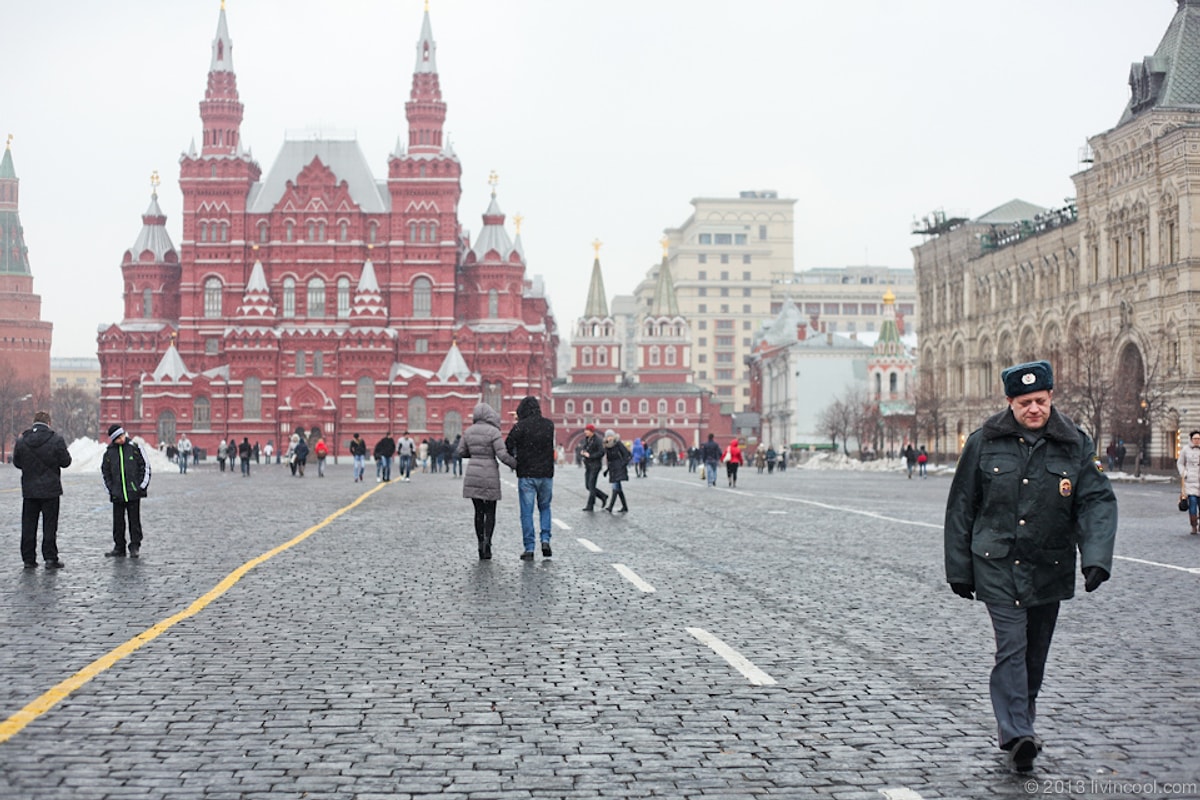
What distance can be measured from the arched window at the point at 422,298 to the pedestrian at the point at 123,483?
280ft

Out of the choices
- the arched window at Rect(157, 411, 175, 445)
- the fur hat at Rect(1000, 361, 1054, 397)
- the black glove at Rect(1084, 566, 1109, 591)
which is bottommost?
the black glove at Rect(1084, 566, 1109, 591)

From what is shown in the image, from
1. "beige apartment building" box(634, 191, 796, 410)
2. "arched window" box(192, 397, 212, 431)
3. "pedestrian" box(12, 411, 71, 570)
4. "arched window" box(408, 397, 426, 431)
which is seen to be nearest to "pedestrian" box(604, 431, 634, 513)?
"pedestrian" box(12, 411, 71, 570)

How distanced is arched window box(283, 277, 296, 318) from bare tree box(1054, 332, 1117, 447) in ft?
190

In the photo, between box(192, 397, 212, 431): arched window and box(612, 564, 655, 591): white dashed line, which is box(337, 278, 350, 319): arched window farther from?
box(612, 564, 655, 591): white dashed line

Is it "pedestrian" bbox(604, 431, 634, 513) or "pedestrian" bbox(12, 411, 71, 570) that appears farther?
"pedestrian" bbox(604, 431, 634, 513)

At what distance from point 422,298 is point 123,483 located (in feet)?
282

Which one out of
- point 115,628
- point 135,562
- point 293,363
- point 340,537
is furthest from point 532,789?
point 293,363

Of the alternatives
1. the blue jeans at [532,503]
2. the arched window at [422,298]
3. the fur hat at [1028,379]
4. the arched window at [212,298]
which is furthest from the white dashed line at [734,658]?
the arched window at [212,298]

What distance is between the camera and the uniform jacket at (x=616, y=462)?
25516 mm

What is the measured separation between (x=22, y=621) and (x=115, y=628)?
2.93 feet

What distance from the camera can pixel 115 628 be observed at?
10086mm

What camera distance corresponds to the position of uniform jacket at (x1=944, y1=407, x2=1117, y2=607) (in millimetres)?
6145

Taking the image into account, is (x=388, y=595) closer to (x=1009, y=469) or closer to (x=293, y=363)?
(x=1009, y=469)

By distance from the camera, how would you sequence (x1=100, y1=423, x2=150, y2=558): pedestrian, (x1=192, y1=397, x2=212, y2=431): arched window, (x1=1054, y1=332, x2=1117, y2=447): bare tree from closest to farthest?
(x1=100, y1=423, x2=150, y2=558): pedestrian < (x1=1054, y1=332, x2=1117, y2=447): bare tree < (x1=192, y1=397, x2=212, y2=431): arched window
